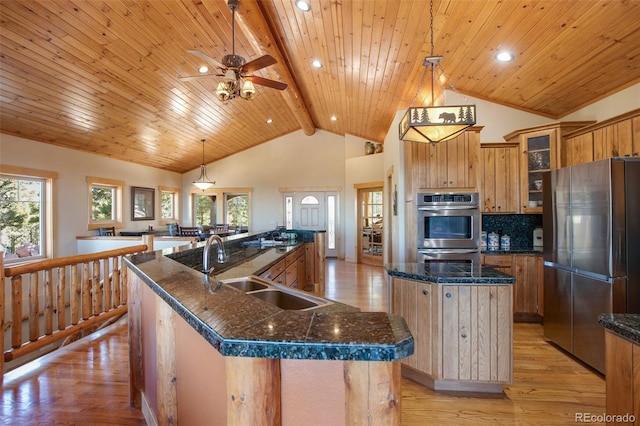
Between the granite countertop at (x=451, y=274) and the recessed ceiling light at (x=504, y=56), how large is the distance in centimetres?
221

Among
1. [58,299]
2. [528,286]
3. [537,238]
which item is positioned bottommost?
[528,286]

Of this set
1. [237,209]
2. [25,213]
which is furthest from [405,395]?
[237,209]

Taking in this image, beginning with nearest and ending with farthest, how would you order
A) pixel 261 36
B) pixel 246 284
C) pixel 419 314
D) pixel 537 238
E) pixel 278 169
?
pixel 246 284 < pixel 419 314 < pixel 261 36 < pixel 537 238 < pixel 278 169

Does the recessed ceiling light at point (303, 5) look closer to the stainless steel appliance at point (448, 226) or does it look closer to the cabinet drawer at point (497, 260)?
the stainless steel appliance at point (448, 226)

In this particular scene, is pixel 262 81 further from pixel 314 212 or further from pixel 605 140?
pixel 314 212

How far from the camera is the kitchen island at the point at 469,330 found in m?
2.11

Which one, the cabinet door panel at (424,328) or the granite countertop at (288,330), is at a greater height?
the granite countertop at (288,330)

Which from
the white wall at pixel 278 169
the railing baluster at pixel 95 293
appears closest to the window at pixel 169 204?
the white wall at pixel 278 169

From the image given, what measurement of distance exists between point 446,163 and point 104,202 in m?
6.64

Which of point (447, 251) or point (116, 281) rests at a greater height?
point (447, 251)

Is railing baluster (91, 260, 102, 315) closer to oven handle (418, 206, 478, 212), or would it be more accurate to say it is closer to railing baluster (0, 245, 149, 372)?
railing baluster (0, 245, 149, 372)

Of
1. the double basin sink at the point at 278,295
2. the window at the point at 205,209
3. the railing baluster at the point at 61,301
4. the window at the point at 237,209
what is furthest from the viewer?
the window at the point at 205,209

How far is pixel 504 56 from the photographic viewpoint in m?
3.12

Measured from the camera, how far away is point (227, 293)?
117cm
